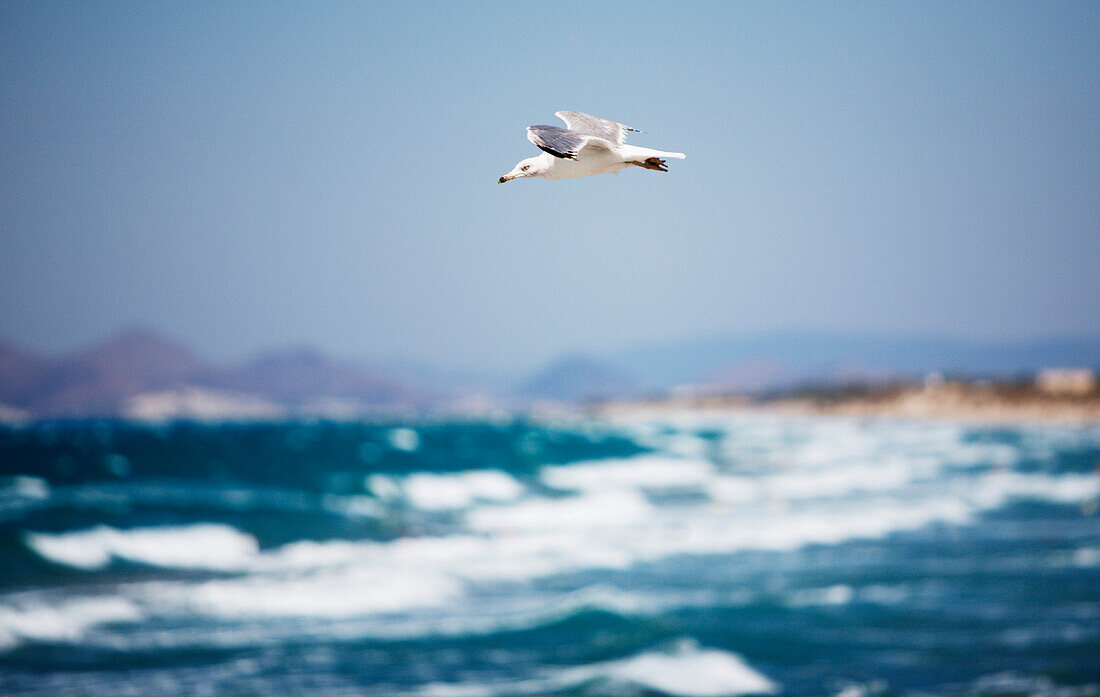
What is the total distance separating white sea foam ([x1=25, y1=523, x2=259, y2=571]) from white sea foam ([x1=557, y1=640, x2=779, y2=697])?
11.5 m

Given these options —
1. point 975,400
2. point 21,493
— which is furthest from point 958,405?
point 21,493

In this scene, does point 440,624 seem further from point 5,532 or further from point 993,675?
point 5,532

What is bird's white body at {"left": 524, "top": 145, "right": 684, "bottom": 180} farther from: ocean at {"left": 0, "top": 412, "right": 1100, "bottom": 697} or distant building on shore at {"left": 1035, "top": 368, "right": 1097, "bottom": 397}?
distant building on shore at {"left": 1035, "top": 368, "right": 1097, "bottom": 397}

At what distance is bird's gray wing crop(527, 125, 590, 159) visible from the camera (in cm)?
333

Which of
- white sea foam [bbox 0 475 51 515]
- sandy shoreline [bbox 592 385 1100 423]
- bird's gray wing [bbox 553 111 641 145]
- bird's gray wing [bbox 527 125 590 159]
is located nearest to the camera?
bird's gray wing [bbox 527 125 590 159]

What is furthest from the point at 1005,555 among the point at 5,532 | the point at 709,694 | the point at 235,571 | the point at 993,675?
the point at 5,532

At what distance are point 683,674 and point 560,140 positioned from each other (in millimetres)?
12934

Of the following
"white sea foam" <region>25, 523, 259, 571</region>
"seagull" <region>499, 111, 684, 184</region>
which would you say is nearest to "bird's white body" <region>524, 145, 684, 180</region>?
"seagull" <region>499, 111, 684, 184</region>

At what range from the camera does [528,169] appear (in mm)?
3604

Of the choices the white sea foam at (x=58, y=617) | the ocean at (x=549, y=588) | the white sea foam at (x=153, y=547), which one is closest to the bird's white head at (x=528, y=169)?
the ocean at (x=549, y=588)

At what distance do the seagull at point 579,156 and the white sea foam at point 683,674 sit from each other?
11.9m

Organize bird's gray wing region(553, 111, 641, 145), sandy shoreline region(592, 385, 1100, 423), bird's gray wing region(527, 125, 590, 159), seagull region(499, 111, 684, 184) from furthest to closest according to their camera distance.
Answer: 1. sandy shoreline region(592, 385, 1100, 423)
2. bird's gray wing region(553, 111, 641, 145)
3. seagull region(499, 111, 684, 184)
4. bird's gray wing region(527, 125, 590, 159)

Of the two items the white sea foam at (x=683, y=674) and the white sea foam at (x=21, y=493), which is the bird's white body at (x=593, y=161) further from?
the white sea foam at (x=21, y=493)

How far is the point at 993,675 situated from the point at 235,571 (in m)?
16.2
